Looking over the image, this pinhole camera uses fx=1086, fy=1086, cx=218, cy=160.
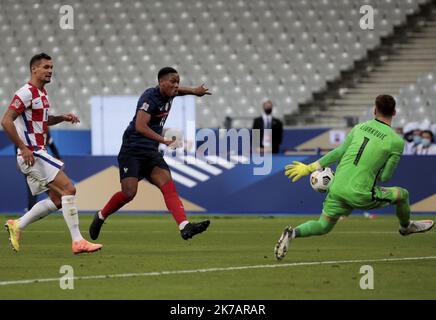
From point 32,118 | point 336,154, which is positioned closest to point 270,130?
point 32,118

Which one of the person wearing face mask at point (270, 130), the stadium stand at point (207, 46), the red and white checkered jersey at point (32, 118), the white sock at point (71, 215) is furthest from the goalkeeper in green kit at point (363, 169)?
the stadium stand at point (207, 46)

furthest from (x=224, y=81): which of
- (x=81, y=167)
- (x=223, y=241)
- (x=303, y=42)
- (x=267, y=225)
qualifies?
(x=223, y=241)

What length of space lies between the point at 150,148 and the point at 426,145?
398 inches

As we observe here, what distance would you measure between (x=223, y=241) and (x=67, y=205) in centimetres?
295

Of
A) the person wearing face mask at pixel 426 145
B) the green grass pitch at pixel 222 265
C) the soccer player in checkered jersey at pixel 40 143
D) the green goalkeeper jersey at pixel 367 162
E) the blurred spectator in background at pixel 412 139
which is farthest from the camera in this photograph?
the blurred spectator in background at pixel 412 139

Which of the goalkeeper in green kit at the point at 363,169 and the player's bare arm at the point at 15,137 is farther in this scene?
the player's bare arm at the point at 15,137

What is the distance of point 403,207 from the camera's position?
37.0 feet

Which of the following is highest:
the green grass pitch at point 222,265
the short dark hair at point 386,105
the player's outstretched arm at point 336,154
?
the short dark hair at point 386,105

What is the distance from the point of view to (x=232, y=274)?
984 cm

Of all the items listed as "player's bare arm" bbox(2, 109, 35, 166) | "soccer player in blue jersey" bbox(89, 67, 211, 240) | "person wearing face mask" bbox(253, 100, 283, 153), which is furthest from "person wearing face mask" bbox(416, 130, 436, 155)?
"player's bare arm" bbox(2, 109, 35, 166)

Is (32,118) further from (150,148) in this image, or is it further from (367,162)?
(367,162)

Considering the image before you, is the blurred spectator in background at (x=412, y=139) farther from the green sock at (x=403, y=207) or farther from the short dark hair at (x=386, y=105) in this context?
the short dark hair at (x=386, y=105)

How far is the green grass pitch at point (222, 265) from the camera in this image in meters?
8.59

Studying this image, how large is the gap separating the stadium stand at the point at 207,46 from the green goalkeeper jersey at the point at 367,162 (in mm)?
17476
